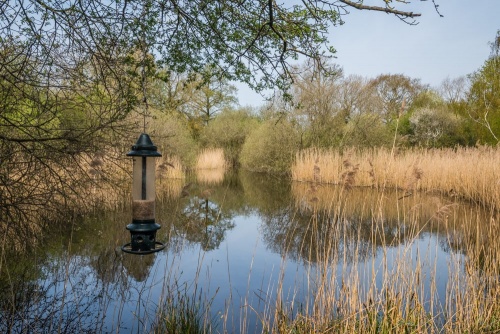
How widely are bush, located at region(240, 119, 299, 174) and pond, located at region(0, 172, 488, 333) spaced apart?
7.37 m

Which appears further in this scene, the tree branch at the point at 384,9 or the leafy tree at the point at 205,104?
the leafy tree at the point at 205,104

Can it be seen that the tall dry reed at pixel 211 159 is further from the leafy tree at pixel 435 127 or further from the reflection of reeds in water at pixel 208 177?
the leafy tree at pixel 435 127

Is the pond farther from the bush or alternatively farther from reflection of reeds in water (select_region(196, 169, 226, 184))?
the bush

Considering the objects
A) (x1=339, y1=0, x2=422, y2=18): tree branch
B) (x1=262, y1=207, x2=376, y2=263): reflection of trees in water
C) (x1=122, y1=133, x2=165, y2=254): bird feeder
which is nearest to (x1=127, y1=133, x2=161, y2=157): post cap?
(x1=122, y1=133, x2=165, y2=254): bird feeder

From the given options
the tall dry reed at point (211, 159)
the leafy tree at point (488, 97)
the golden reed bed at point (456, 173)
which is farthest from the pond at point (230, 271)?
the tall dry reed at point (211, 159)

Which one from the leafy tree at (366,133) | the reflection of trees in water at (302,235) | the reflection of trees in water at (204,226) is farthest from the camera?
the leafy tree at (366,133)

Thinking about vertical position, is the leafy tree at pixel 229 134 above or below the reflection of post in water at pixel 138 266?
above

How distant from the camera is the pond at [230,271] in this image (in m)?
3.12

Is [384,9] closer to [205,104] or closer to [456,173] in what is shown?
[456,173]

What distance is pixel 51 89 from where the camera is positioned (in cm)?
397

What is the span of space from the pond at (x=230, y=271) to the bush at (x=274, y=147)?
737 centimetres

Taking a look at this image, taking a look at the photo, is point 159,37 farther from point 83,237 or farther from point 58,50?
point 83,237

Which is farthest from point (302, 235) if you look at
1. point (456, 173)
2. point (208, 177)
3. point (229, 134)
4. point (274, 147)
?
point (229, 134)

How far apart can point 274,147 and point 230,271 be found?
41.8 feet
